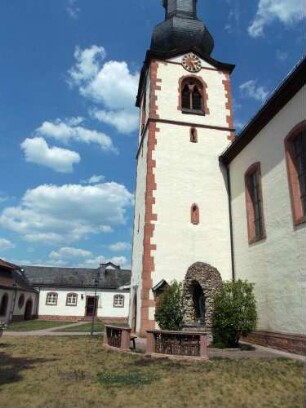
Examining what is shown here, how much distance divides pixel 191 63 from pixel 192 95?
209 centimetres

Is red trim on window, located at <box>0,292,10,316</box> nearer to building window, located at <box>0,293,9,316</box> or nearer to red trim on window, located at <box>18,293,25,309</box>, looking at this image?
building window, located at <box>0,293,9,316</box>

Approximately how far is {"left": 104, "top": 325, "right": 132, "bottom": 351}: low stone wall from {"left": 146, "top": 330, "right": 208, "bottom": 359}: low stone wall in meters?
1.21

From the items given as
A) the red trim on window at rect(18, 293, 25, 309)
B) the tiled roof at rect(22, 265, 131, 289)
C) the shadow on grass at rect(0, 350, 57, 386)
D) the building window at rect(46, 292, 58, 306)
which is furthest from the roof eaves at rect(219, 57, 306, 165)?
the building window at rect(46, 292, 58, 306)

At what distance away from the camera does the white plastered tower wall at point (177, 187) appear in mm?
16234

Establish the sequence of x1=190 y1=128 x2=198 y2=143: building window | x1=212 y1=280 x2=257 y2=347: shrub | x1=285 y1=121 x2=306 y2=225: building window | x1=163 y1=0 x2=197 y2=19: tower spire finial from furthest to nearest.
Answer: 1. x1=163 y1=0 x2=197 y2=19: tower spire finial
2. x1=190 y1=128 x2=198 y2=143: building window
3. x1=212 y1=280 x2=257 y2=347: shrub
4. x1=285 y1=121 x2=306 y2=225: building window

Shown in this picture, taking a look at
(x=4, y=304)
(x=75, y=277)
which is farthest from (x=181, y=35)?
(x=75, y=277)

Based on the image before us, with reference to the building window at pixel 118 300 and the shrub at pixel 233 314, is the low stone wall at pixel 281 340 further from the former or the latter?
the building window at pixel 118 300

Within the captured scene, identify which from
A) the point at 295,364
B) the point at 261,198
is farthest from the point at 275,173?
the point at 295,364

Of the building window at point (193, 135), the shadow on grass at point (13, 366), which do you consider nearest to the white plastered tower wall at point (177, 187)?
the building window at point (193, 135)

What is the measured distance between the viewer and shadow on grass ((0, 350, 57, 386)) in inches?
294

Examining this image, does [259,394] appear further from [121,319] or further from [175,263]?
[121,319]

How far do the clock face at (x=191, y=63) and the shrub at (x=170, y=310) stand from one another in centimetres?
1311

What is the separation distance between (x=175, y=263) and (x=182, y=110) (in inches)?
340

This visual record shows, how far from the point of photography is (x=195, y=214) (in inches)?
688
